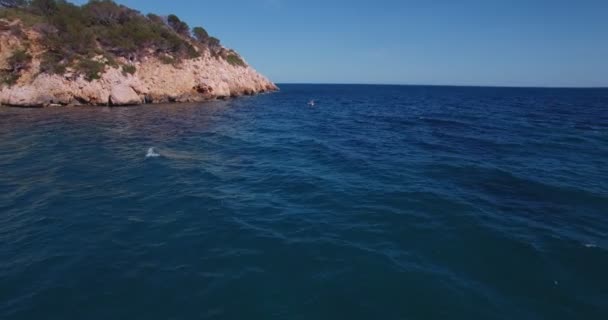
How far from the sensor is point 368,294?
8078 millimetres

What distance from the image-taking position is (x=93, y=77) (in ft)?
152

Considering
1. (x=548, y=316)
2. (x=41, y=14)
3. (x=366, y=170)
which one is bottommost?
(x=548, y=316)

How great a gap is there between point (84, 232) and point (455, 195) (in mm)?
14822

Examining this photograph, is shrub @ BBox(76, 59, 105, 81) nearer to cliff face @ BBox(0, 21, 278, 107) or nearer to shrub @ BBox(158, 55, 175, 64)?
cliff face @ BBox(0, 21, 278, 107)

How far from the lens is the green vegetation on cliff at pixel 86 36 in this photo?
151 feet

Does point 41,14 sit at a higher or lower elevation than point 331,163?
higher

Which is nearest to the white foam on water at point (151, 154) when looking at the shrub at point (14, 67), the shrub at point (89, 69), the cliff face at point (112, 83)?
the cliff face at point (112, 83)

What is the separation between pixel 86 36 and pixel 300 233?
57.3 meters

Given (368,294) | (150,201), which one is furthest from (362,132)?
(368,294)

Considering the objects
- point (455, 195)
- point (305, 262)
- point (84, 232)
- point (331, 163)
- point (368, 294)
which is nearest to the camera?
point (368, 294)

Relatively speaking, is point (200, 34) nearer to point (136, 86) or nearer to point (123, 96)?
point (136, 86)

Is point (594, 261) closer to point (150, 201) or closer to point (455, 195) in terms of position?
point (455, 195)

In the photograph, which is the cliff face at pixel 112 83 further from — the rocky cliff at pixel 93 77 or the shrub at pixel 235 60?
the shrub at pixel 235 60

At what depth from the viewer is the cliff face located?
142 ft
